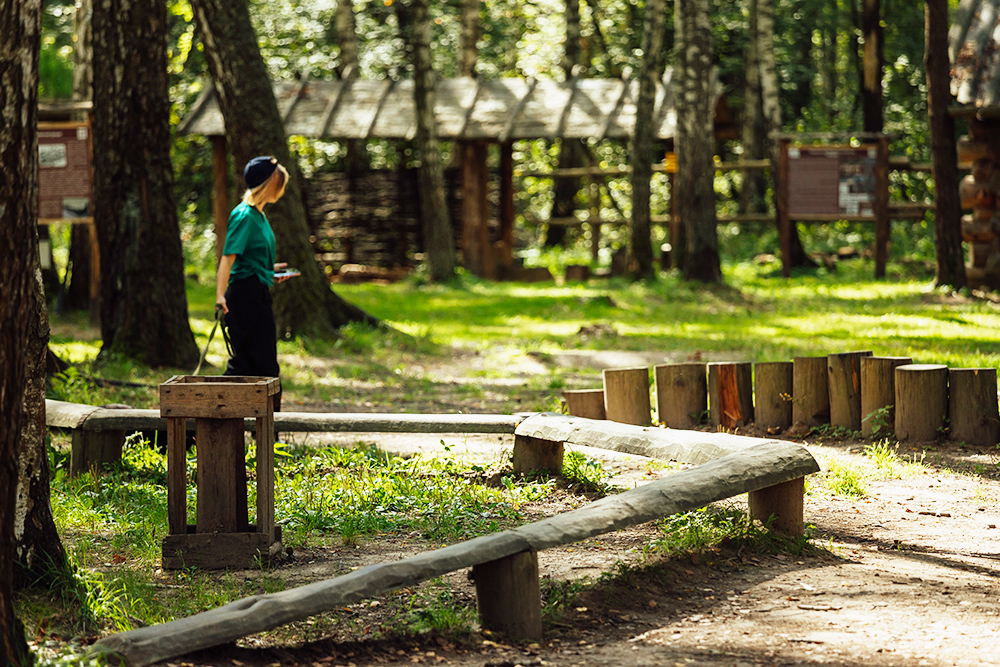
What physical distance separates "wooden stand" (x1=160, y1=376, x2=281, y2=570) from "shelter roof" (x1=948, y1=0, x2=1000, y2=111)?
10908 mm

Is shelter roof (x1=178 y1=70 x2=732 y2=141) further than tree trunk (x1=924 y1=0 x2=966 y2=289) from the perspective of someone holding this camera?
Yes

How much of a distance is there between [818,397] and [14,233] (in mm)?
5370

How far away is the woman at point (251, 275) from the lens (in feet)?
21.3

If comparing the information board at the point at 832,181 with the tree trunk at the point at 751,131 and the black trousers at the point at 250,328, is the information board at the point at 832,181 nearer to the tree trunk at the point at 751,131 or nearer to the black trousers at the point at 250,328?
the tree trunk at the point at 751,131

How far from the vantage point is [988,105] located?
12430 millimetres

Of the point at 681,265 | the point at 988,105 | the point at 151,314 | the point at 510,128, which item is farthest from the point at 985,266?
the point at 151,314

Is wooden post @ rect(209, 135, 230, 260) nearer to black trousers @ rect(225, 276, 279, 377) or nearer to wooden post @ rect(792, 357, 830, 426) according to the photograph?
black trousers @ rect(225, 276, 279, 377)

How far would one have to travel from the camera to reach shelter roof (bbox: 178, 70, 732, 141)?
18.8 meters

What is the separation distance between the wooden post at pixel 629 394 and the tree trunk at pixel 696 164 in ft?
29.1

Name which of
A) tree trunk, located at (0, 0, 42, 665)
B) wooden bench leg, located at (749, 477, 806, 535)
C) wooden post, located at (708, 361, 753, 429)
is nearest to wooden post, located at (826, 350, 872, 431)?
wooden post, located at (708, 361, 753, 429)

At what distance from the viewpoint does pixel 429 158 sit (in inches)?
709

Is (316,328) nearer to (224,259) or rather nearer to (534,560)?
(224,259)

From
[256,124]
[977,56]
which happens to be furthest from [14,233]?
[977,56]

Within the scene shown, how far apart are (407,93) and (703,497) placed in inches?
661
